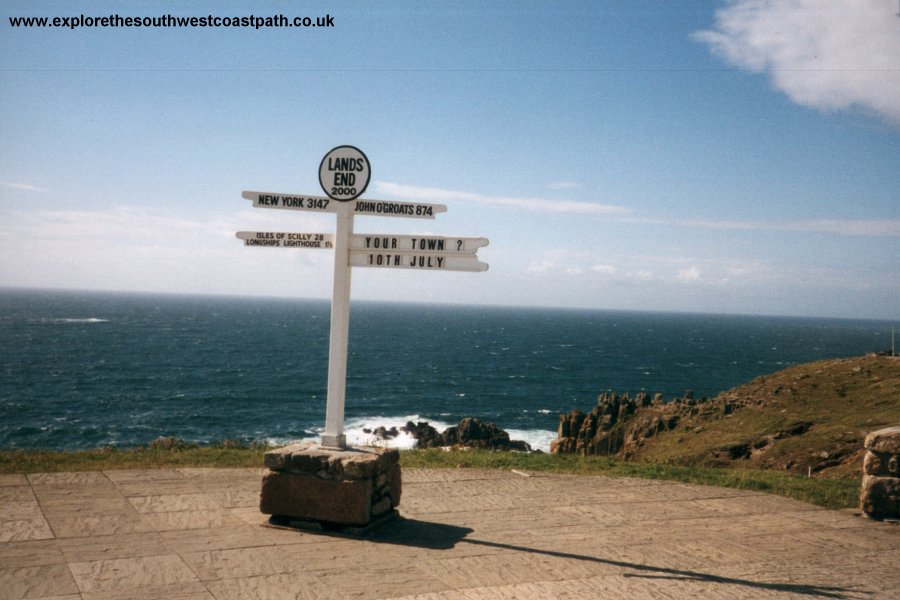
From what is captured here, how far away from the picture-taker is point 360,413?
51.3 metres

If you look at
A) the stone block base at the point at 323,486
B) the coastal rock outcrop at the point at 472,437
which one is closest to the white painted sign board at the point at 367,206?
the stone block base at the point at 323,486

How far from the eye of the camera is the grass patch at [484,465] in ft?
29.3

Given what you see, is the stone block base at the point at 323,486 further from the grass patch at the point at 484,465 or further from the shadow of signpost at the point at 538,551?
the grass patch at the point at 484,465

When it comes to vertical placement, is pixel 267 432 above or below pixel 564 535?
below

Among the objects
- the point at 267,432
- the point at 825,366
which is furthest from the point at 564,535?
the point at 267,432

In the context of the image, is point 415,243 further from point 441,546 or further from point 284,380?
point 284,380

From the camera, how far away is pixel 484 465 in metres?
10.2

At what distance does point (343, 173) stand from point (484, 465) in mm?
5222

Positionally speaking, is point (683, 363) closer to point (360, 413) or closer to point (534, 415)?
point (534, 415)

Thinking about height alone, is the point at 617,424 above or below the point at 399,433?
above

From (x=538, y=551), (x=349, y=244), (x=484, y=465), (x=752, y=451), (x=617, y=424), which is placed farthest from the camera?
(x=617, y=424)

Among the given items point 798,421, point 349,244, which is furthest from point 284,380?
point 349,244

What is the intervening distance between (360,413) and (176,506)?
44.8 m

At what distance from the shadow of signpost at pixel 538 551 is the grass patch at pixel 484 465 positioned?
3.20m
